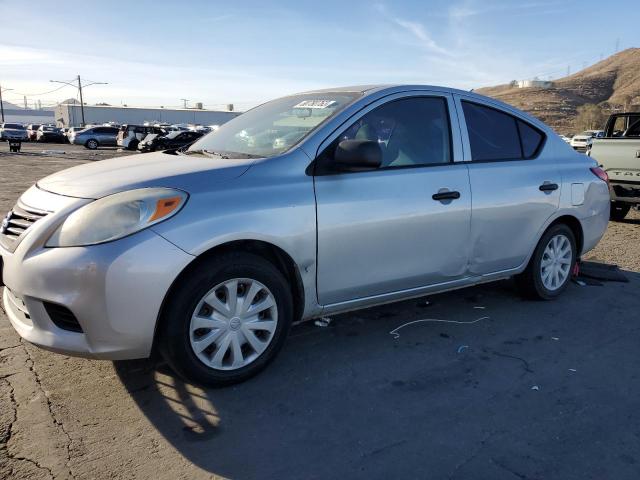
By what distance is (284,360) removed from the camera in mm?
3480

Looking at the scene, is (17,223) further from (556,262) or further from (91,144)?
(91,144)

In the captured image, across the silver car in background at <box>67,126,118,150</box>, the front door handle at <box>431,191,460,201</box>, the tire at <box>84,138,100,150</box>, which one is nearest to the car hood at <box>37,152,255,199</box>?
the front door handle at <box>431,191,460,201</box>

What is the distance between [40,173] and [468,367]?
1632cm

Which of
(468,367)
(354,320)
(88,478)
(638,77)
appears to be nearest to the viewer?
(88,478)

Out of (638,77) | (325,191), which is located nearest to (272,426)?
(325,191)

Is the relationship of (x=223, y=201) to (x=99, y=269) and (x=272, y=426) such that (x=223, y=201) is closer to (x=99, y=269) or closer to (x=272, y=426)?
(x=99, y=269)

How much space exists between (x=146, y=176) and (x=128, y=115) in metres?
98.0

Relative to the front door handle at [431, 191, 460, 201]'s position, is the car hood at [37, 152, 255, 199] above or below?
above

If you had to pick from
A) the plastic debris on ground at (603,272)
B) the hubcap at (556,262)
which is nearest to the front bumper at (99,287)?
the hubcap at (556,262)

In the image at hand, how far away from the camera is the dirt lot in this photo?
244 centimetres

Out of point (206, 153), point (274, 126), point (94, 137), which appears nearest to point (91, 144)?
point (94, 137)

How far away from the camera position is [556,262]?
187 inches

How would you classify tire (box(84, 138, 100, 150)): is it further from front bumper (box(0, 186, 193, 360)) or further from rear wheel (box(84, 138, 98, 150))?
front bumper (box(0, 186, 193, 360))

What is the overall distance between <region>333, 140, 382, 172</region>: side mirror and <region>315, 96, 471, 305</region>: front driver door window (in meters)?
0.11
